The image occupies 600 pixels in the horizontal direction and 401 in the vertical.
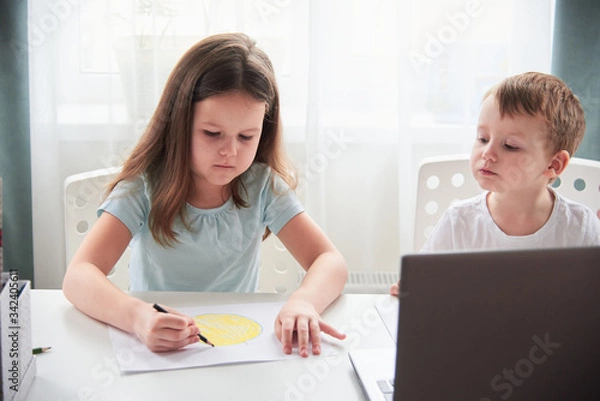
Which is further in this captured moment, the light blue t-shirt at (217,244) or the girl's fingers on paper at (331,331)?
the light blue t-shirt at (217,244)

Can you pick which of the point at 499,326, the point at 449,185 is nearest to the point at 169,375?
the point at 499,326

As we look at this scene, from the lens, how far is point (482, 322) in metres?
0.62

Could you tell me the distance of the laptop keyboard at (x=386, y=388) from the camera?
81 cm

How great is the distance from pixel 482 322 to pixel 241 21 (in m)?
1.51

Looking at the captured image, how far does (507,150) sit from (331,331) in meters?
0.48

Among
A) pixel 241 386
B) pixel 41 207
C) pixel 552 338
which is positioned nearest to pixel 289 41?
pixel 41 207

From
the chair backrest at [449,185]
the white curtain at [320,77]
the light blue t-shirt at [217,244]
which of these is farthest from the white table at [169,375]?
the white curtain at [320,77]

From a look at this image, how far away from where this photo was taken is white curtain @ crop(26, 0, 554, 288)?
1951mm

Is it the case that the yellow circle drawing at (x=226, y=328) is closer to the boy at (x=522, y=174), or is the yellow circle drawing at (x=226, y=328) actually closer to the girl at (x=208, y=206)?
the girl at (x=208, y=206)

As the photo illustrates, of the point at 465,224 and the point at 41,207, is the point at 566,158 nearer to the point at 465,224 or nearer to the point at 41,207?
the point at 465,224

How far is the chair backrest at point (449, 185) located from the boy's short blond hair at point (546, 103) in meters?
0.17

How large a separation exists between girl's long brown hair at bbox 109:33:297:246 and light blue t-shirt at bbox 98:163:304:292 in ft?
0.10

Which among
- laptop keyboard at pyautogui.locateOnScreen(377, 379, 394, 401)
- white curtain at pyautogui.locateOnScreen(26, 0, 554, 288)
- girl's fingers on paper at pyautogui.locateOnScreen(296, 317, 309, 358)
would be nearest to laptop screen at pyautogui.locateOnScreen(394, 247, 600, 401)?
laptop keyboard at pyautogui.locateOnScreen(377, 379, 394, 401)

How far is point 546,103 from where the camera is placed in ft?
3.92
